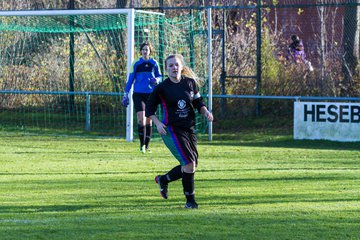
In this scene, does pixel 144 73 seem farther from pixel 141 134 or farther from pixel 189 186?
pixel 189 186

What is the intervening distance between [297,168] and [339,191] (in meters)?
2.74

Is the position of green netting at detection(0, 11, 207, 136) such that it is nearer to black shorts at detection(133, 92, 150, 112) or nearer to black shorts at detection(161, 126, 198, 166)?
black shorts at detection(133, 92, 150, 112)

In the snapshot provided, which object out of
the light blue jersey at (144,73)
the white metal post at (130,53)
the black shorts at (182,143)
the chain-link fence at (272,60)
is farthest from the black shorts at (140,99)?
the black shorts at (182,143)

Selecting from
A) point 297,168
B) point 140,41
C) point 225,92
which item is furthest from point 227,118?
point 297,168

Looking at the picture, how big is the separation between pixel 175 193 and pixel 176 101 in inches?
69.9

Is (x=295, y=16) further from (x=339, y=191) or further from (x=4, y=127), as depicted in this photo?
(x=339, y=191)

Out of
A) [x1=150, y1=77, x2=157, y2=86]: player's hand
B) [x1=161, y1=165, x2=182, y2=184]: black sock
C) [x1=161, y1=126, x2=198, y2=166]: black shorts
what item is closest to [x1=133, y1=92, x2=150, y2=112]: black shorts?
[x1=150, y1=77, x2=157, y2=86]: player's hand

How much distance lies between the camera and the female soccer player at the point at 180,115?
9.18 metres

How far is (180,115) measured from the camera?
9.25m

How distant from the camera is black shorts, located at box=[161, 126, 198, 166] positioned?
9.16 meters

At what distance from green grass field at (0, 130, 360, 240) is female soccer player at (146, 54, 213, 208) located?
426 millimetres

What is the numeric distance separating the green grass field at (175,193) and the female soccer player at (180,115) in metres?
0.43

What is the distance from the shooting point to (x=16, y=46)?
22031 mm

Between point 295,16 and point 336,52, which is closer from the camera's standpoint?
point 336,52
